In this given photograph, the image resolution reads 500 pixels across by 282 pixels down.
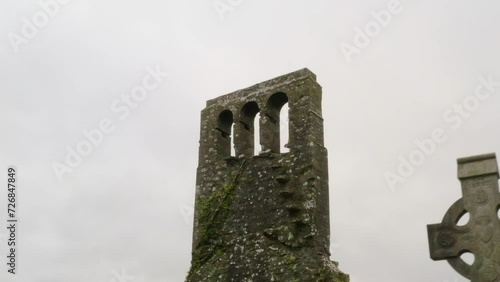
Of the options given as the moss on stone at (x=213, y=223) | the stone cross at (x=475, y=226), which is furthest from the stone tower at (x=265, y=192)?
the stone cross at (x=475, y=226)

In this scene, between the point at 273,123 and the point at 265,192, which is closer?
the point at 265,192

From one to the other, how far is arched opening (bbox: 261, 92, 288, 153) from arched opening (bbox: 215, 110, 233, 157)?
107cm

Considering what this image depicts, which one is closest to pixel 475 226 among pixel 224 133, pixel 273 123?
pixel 273 123

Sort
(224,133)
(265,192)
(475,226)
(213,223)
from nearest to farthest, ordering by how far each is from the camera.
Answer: (475,226) → (265,192) → (213,223) → (224,133)

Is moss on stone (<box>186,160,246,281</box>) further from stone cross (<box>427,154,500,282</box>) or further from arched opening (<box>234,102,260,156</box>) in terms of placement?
stone cross (<box>427,154,500,282</box>)

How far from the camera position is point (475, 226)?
604 cm

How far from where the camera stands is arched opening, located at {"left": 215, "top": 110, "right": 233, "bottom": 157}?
41.0 ft

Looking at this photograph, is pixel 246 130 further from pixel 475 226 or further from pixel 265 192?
pixel 475 226

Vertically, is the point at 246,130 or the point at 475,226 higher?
the point at 246,130

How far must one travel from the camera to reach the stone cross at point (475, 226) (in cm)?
591

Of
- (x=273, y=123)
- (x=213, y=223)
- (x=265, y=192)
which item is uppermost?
(x=273, y=123)

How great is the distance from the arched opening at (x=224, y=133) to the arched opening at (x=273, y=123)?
1068 mm

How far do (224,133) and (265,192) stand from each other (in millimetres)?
2159

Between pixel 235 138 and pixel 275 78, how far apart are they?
1505 mm
